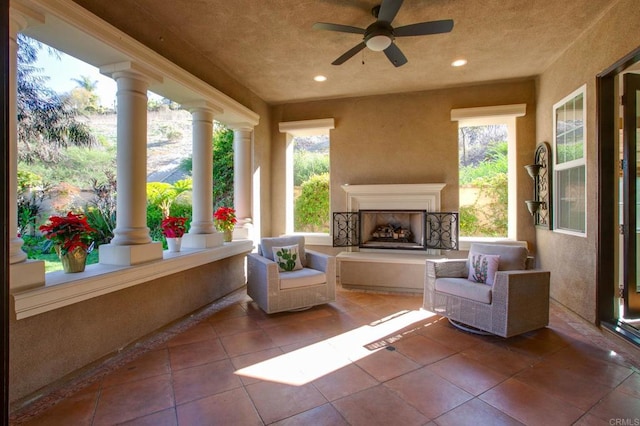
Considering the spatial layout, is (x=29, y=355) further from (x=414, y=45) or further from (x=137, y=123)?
(x=414, y=45)

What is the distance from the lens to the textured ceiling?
2.66 metres

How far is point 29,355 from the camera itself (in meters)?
1.93

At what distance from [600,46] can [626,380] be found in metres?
2.87

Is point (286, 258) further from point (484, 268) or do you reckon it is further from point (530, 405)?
point (530, 405)

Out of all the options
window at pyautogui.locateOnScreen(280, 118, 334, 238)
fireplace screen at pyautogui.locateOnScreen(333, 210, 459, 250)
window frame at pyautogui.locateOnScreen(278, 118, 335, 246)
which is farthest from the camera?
window at pyautogui.locateOnScreen(280, 118, 334, 238)

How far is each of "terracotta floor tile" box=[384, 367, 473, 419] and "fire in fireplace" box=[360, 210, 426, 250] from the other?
2.65 metres

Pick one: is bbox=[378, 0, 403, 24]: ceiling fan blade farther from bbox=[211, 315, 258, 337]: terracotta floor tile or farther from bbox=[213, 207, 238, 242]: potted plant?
bbox=[211, 315, 258, 337]: terracotta floor tile

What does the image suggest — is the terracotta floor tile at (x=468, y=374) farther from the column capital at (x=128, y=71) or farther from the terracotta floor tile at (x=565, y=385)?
the column capital at (x=128, y=71)

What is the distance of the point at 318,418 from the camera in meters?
1.74

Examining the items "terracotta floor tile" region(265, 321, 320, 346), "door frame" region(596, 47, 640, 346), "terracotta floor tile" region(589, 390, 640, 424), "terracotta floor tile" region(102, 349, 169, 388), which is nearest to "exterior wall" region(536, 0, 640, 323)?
"door frame" region(596, 47, 640, 346)

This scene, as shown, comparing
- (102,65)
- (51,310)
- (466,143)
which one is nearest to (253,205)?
(102,65)

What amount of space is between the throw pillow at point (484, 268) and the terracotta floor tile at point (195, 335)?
2.66m

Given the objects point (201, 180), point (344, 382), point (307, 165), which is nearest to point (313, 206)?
point (307, 165)

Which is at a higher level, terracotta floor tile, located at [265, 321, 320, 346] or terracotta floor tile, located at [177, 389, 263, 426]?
terracotta floor tile, located at [265, 321, 320, 346]
